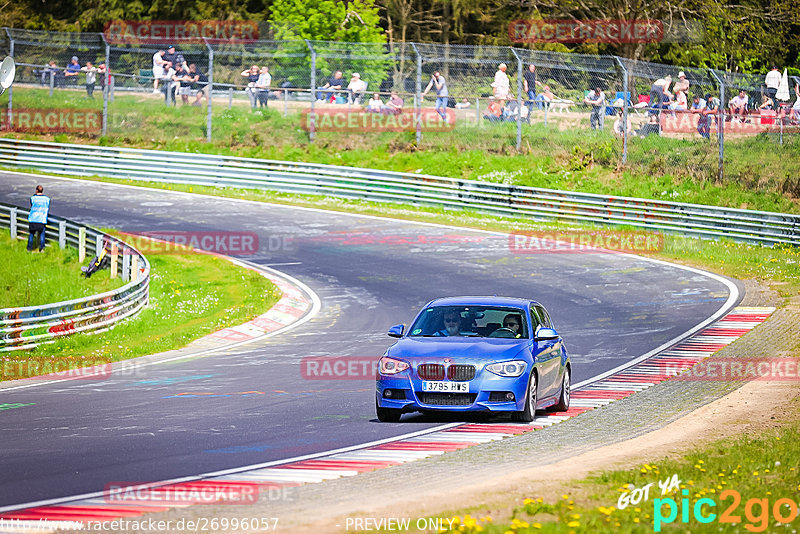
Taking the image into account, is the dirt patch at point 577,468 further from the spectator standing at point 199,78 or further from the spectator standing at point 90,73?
the spectator standing at point 90,73

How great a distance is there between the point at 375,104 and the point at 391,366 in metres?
26.1

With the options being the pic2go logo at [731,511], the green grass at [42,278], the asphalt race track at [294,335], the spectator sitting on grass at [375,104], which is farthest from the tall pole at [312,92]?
the pic2go logo at [731,511]

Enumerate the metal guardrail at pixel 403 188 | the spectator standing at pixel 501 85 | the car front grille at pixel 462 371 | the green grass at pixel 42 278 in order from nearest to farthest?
the car front grille at pixel 462 371 < the green grass at pixel 42 278 < the metal guardrail at pixel 403 188 < the spectator standing at pixel 501 85

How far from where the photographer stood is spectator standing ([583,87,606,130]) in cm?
3362

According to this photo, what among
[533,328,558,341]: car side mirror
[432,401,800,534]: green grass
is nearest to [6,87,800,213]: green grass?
[533,328,558,341]: car side mirror

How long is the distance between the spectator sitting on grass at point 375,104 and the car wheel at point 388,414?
25095 millimetres

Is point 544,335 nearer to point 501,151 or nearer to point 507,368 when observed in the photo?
point 507,368

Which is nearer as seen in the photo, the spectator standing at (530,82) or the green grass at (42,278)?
the green grass at (42,278)

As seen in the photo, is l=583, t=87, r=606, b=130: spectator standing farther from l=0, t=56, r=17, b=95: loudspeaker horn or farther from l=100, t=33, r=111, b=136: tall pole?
l=0, t=56, r=17, b=95: loudspeaker horn

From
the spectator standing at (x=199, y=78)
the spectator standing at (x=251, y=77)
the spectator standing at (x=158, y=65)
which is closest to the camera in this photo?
the spectator standing at (x=251, y=77)

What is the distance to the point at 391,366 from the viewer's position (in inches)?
475

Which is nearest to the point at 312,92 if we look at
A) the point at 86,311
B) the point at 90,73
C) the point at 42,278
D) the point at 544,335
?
the point at 90,73

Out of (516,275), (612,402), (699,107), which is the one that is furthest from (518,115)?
(612,402)

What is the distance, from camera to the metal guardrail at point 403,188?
30.5m
